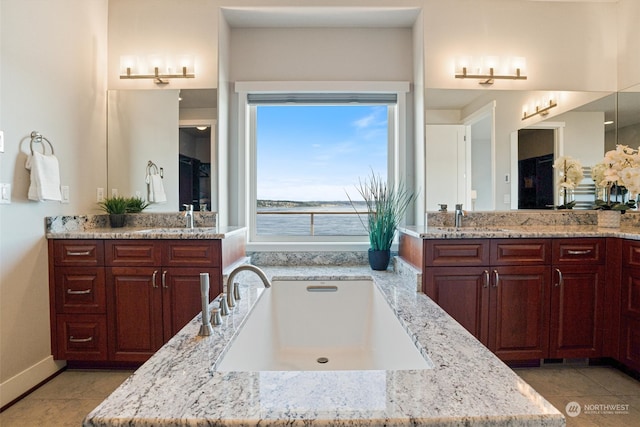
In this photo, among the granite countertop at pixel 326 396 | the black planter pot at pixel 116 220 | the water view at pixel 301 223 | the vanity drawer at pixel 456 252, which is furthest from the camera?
the water view at pixel 301 223

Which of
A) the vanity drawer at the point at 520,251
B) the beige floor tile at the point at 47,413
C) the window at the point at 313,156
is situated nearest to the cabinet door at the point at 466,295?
the vanity drawer at the point at 520,251

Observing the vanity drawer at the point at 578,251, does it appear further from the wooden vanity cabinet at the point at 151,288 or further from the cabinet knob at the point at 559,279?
the wooden vanity cabinet at the point at 151,288

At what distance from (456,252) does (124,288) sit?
7.23ft

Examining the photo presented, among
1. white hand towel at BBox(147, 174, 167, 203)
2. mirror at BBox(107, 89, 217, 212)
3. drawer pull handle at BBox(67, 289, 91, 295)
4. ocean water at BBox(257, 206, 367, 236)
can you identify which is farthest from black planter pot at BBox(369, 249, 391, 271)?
drawer pull handle at BBox(67, 289, 91, 295)

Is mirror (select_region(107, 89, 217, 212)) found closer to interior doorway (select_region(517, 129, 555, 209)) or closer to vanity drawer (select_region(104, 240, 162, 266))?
vanity drawer (select_region(104, 240, 162, 266))

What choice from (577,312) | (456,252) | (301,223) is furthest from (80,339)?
(577,312)

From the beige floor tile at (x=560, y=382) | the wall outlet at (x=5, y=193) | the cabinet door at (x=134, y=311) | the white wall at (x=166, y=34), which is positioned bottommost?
the beige floor tile at (x=560, y=382)

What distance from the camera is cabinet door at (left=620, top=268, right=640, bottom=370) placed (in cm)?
215

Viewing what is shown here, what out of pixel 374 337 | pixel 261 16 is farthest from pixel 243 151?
pixel 374 337

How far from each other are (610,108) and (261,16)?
300cm

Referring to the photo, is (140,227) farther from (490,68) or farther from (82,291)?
(490,68)

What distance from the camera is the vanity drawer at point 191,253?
2250mm

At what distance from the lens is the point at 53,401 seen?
79.6 inches

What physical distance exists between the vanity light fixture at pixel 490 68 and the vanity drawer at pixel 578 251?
142cm
